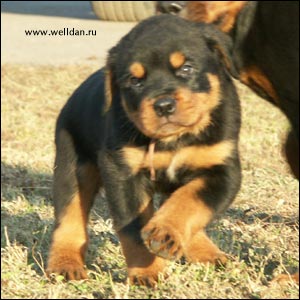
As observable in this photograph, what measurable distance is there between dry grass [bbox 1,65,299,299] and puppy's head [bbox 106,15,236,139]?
626mm

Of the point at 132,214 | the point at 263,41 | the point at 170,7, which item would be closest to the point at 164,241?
the point at 132,214

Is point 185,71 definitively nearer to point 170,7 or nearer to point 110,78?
point 170,7

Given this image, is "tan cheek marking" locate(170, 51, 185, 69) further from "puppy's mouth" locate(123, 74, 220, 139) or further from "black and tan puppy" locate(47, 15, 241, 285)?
"puppy's mouth" locate(123, 74, 220, 139)

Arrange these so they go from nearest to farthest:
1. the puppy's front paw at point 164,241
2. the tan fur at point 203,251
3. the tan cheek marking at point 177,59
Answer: the puppy's front paw at point 164,241
the tan cheek marking at point 177,59
the tan fur at point 203,251

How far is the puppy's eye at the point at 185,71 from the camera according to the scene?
12.2 feet

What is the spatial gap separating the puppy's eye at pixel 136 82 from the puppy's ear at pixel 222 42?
1.06ft

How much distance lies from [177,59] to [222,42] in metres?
0.22

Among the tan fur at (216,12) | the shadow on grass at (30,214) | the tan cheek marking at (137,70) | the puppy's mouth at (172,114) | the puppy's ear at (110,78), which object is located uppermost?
the tan fur at (216,12)

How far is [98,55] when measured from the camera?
11.4 metres

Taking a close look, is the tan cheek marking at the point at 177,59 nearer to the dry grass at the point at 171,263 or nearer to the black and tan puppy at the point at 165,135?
the black and tan puppy at the point at 165,135

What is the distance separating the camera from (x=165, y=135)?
3.70m

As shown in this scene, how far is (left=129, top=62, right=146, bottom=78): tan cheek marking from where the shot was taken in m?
3.72

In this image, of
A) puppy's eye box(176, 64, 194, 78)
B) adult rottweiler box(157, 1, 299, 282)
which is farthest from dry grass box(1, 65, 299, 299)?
puppy's eye box(176, 64, 194, 78)

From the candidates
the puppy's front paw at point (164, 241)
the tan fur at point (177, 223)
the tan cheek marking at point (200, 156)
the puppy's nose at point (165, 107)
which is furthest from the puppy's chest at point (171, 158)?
the puppy's front paw at point (164, 241)
